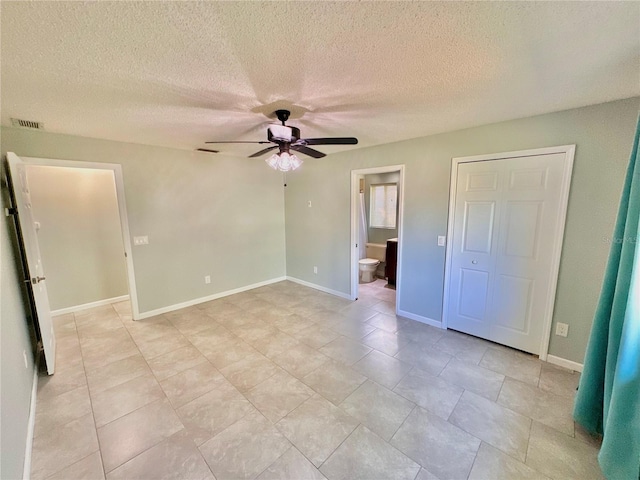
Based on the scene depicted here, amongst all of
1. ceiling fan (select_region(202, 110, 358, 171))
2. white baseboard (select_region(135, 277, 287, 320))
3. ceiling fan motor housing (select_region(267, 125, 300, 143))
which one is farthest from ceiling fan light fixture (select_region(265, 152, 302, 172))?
white baseboard (select_region(135, 277, 287, 320))

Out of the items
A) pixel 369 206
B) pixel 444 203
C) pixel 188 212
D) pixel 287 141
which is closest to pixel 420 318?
pixel 444 203

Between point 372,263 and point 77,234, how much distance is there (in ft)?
16.2

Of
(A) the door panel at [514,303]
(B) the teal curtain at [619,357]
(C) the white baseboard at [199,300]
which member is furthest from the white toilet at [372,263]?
(B) the teal curtain at [619,357]

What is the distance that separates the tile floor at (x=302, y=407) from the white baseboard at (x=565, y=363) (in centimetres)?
8

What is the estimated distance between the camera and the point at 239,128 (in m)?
2.72

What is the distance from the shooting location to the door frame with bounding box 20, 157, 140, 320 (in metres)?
2.77

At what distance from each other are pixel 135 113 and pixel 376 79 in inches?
82.3

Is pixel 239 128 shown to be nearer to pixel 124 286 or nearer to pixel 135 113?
pixel 135 113

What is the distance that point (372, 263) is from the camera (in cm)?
514

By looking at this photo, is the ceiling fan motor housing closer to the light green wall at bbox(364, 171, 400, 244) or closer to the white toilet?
the white toilet

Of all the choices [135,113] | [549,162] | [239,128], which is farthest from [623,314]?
[135,113]

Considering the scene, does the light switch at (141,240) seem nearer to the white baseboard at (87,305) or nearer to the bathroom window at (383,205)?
the white baseboard at (87,305)

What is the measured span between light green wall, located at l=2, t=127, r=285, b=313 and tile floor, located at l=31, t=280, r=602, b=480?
2.97 feet

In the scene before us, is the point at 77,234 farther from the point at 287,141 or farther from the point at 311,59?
the point at 311,59
